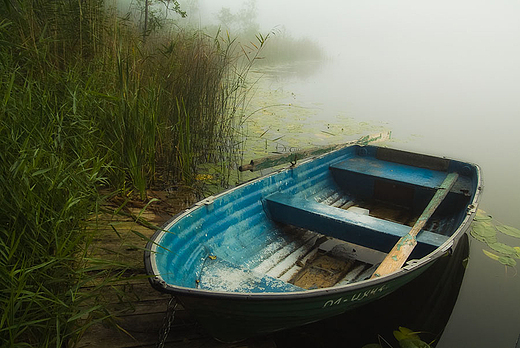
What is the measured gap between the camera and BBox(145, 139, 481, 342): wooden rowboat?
166cm

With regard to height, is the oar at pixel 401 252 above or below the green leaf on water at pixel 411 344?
above

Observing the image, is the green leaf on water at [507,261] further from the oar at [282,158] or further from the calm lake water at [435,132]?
the oar at [282,158]

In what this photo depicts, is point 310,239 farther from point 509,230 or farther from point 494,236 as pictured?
point 509,230

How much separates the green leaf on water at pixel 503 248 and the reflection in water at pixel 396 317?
518 millimetres

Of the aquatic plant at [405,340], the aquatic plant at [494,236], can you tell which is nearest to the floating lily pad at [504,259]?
the aquatic plant at [494,236]

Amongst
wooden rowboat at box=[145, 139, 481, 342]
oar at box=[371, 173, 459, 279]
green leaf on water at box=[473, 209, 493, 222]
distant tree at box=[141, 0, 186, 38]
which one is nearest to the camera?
wooden rowboat at box=[145, 139, 481, 342]

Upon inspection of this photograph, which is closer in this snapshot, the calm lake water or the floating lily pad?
the calm lake water

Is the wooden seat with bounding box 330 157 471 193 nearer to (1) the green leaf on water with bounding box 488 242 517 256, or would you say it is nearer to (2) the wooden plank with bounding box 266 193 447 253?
(1) the green leaf on water with bounding box 488 242 517 256

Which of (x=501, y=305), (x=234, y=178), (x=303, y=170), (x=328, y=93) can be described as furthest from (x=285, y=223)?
(x=328, y=93)

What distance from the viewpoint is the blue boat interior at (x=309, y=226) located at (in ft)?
6.56

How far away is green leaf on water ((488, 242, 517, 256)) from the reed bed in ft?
8.97

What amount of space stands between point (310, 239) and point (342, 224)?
0.41 meters

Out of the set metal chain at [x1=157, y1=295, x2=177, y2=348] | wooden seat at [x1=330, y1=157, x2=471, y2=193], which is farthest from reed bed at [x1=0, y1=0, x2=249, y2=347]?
wooden seat at [x1=330, y1=157, x2=471, y2=193]

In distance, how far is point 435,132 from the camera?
316 inches
